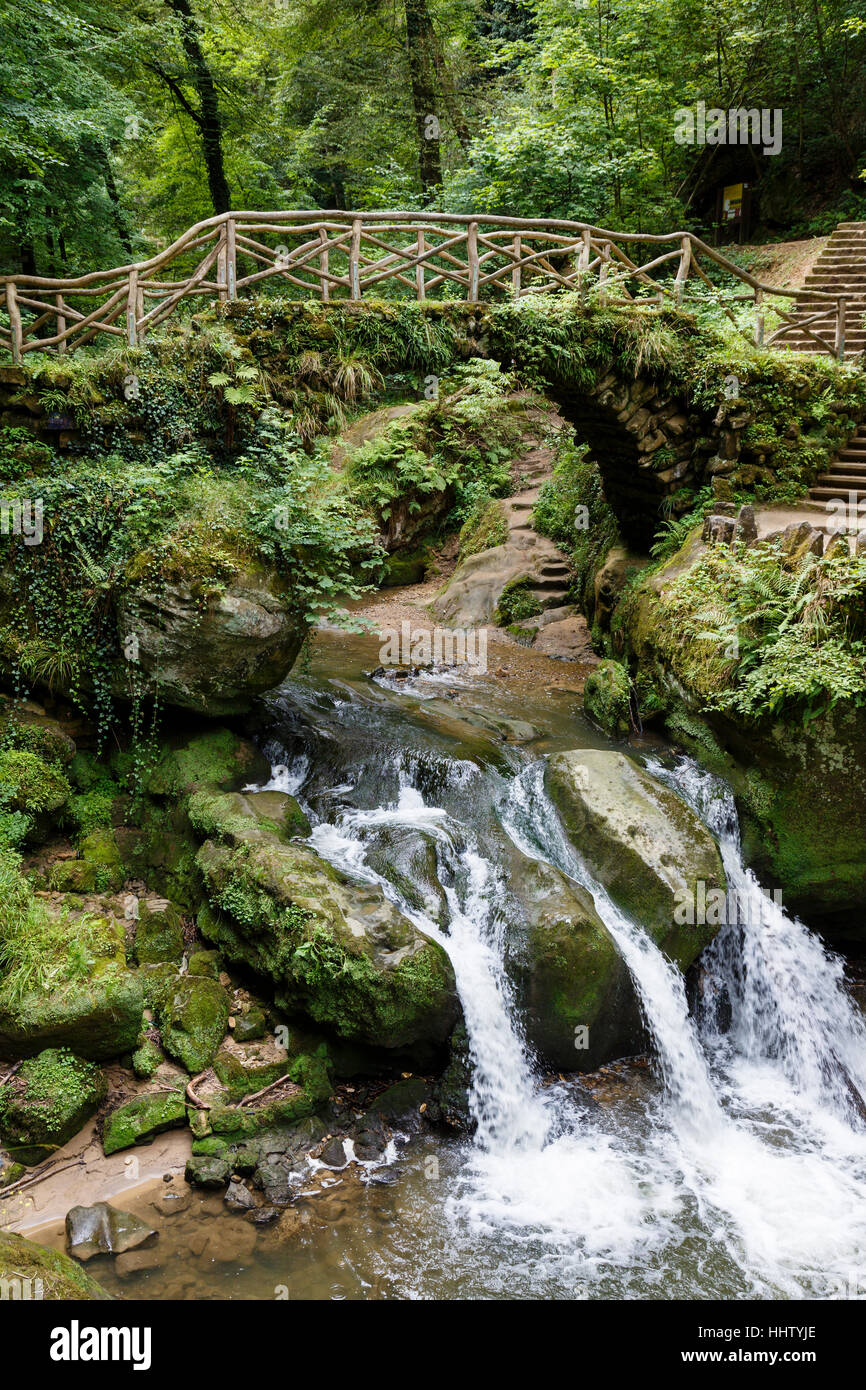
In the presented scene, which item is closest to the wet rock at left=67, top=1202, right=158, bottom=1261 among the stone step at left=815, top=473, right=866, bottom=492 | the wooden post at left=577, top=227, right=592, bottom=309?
the wooden post at left=577, top=227, right=592, bottom=309

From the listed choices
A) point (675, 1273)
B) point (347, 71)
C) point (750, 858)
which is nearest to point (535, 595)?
point (750, 858)

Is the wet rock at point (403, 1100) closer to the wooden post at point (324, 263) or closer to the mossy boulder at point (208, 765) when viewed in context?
the mossy boulder at point (208, 765)

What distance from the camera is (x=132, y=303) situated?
893 centimetres

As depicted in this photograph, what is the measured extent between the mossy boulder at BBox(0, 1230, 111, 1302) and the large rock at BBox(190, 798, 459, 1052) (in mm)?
2744

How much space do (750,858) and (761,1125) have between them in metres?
2.58

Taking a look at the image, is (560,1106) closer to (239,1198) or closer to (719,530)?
(239,1198)

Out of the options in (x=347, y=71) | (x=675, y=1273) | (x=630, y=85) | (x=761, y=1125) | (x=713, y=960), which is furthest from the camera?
(x=347, y=71)

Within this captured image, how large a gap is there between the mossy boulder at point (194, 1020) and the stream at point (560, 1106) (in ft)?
4.21

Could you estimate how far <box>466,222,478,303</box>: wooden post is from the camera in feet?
31.5

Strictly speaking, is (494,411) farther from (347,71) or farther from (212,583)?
(212,583)

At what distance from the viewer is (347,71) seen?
1845cm

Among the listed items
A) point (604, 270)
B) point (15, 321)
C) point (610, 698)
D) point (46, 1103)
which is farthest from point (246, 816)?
point (604, 270)

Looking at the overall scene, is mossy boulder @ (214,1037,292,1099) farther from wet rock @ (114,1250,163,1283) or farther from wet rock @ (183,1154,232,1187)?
wet rock @ (114,1250,163,1283)

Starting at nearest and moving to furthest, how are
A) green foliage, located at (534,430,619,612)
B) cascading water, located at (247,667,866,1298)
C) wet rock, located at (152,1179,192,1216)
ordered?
1. cascading water, located at (247,667,866,1298)
2. wet rock, located at (152,1179,192,1216)
3. green foliage, located at (534,430,619,612)
